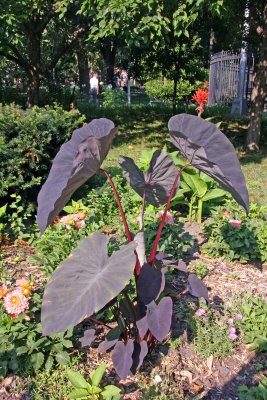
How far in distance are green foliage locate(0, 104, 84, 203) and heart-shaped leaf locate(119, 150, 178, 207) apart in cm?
198

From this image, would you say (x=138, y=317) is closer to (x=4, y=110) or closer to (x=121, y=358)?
(x=121, y=358)

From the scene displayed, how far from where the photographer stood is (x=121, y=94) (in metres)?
15.8

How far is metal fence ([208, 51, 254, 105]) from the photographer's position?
43.9 feet

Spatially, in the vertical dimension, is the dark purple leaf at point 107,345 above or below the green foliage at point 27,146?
below

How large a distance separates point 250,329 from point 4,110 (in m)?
3.42

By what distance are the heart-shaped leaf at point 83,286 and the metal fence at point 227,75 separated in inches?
492

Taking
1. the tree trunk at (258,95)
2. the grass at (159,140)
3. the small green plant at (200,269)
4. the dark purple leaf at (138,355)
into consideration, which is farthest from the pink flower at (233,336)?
the tree trunk at (258,95)

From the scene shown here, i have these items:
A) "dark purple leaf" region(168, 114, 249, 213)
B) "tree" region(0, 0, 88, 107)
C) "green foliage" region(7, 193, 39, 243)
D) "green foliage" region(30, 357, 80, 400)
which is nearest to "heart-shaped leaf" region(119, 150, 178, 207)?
"dark purple leaf" region(168, 114, 249, 213)

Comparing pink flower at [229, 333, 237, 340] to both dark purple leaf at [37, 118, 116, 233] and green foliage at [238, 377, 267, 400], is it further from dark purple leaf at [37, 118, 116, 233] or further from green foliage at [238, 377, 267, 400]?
dark purple leaf at [37, 118, 116, 233]

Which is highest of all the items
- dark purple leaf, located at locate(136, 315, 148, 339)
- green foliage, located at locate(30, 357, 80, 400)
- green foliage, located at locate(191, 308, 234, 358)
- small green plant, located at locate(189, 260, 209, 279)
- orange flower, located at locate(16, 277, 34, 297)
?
orange flower, located at locate(16, 277, 34, 297)

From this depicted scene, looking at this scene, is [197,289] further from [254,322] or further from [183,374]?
[254,322]

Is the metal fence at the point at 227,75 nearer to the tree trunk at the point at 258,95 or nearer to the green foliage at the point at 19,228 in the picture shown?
the tree trunk at the point at 258,95

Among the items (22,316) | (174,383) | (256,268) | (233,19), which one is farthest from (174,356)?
(233,19)

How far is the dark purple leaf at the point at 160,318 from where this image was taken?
6.16 ft
